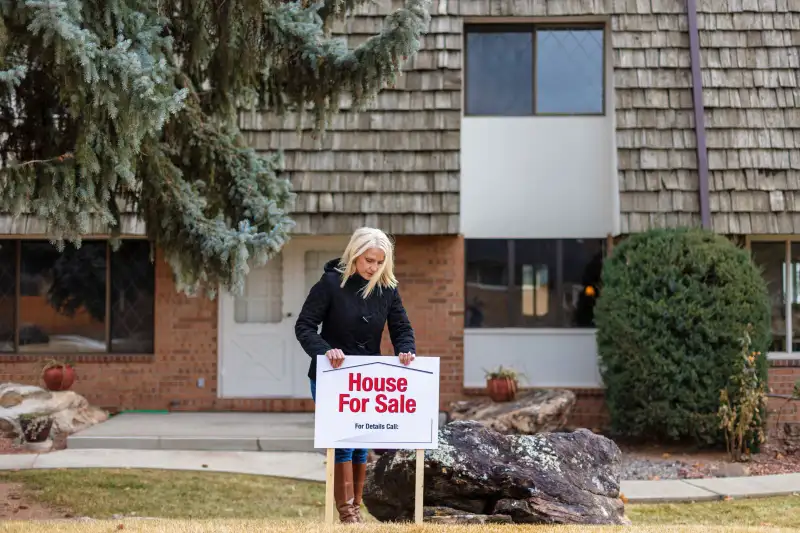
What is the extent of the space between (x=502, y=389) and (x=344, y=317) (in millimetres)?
5559

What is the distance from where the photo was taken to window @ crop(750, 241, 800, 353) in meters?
→ 11.2

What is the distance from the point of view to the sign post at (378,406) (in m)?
5.09

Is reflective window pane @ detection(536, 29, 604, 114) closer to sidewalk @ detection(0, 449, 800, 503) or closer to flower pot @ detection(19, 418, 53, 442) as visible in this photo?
sidewalk @ detection(0, 449, 800, 503)

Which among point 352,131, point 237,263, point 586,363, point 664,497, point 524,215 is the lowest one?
point 664,497

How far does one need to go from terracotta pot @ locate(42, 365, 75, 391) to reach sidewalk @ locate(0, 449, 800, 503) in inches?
67.2

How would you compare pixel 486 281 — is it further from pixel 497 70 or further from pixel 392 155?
pixel 497 70

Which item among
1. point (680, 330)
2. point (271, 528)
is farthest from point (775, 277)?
point (271, 528)

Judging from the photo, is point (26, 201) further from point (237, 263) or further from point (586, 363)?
point (586, 363)

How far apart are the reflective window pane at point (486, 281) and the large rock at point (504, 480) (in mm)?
5327

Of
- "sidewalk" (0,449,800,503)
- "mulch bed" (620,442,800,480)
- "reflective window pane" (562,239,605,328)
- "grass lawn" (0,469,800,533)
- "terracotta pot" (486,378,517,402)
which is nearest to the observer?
"grass lawn" (0,469,800,533)

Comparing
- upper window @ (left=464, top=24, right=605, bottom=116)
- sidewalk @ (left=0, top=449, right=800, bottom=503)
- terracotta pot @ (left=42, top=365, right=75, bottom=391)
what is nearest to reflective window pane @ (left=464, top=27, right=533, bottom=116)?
upper window @ (left=464, top=24, right=605, bottom=116)

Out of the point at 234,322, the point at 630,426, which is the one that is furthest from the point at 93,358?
the point at 630,426

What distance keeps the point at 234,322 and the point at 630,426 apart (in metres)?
4.93

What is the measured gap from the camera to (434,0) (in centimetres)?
1104
